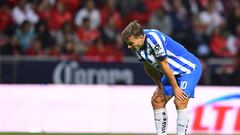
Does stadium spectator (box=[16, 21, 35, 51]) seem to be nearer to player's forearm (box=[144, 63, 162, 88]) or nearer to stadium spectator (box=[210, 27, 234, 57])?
stadium spectator (box=[210, 27, 234, 57])

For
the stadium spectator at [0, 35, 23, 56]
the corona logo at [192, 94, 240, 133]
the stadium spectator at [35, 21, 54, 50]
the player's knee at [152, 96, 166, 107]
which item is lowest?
the corona logo at [192, 94, 240, 133]

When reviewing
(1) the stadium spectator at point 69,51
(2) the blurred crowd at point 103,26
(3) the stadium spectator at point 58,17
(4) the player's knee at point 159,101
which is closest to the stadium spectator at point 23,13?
(2) the blurred crowd at point 103,26

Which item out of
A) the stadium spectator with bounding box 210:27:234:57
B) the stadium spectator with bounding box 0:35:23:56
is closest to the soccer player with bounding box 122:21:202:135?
the stadium spectator with bounding box 0:35:23:56

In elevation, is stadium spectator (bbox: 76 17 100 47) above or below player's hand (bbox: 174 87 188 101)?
above

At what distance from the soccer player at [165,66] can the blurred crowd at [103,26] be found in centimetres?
696

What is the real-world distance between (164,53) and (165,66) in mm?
156

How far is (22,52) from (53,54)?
2.21ft


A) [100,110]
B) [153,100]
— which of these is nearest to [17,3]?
[100,110]

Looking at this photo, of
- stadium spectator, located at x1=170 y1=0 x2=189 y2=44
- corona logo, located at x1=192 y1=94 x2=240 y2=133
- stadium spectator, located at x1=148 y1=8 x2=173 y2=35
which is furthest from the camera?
stadium spectator, located at x1=170 y1=0 x2=189 y2=44

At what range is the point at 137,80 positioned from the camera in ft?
55.0

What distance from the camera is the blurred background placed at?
16328 mm

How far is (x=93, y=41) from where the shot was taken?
16.8 metres

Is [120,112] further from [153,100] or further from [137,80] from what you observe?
[153,100]

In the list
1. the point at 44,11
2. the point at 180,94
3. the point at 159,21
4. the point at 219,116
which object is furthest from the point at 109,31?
the point at 180,94
